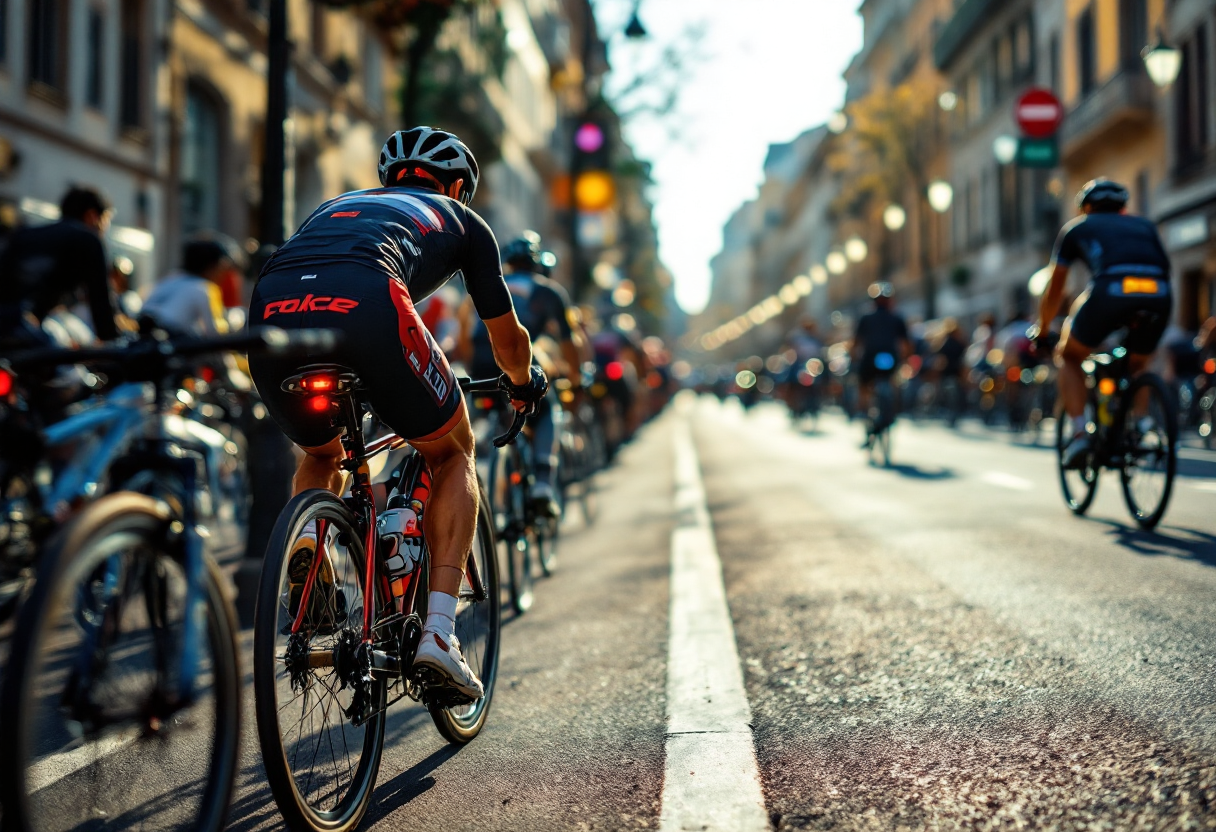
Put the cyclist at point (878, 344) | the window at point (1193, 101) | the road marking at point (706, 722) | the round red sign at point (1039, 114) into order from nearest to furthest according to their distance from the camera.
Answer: the road marking at point (706, 722) → the cyclist at point (878, 344) → the window at point (1193, 101) → the round red sign at point (1039, 114)

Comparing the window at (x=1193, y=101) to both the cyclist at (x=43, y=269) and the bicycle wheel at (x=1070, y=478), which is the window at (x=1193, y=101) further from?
the cyclist at (x=43, y=269)

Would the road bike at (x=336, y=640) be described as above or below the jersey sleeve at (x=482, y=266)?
below

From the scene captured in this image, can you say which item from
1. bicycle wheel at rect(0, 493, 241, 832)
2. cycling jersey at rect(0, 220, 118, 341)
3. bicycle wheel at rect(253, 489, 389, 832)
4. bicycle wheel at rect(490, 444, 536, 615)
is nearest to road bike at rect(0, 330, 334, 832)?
bicycle wheel at rect(0, 493, 241, 832)

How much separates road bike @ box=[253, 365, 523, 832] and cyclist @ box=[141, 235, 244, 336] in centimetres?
451

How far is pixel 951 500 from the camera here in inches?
403

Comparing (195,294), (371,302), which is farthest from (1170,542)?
(195,294)

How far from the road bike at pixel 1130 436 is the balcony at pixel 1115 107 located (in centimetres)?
2367

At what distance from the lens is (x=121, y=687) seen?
251cm

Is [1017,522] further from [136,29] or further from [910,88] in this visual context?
[910,88]

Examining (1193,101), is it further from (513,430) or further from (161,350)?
(161,350)

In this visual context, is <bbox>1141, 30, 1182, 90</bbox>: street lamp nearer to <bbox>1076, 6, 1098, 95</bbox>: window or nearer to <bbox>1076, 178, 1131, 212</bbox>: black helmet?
<bbox>1076, 6, 1098, 95</bbox>: window

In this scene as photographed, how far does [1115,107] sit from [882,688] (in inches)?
1132

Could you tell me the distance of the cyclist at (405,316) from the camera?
340 centimetres

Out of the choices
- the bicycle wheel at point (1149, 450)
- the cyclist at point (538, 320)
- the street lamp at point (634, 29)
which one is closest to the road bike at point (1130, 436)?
the bicycle wheel at point (1149, 450)
